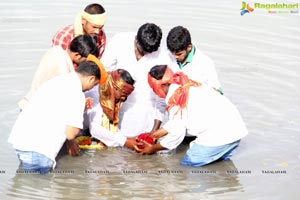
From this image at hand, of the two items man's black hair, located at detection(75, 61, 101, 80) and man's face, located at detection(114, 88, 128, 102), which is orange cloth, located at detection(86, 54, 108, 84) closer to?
man's black hair, located at detection(75, 61, 101, 80)

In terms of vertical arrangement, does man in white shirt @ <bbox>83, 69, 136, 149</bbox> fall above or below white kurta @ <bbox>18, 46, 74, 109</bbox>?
below

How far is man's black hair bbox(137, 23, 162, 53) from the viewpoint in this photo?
7629 mm

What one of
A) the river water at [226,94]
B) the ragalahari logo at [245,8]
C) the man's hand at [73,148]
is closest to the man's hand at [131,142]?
the river water at [226,94]

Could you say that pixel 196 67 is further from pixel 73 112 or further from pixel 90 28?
pixel 73 112

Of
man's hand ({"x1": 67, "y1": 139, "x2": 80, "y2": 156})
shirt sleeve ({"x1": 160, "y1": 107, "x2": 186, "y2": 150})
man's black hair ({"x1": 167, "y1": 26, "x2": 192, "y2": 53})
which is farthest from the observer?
man's hand ({"x1": 67, "y1": 139, "x2": 80, "y2": 156})

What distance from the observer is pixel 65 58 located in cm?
764

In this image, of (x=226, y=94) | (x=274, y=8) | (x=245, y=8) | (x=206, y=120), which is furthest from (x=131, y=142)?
(x=274, y=8)

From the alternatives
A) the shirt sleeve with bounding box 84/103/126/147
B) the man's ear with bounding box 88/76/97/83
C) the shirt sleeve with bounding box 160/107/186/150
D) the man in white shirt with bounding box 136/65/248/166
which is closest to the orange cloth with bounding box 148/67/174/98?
the man in white shirt with bounding box 136/65/248/166

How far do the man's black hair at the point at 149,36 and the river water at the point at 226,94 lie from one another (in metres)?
1.22

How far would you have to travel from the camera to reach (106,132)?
7934mm

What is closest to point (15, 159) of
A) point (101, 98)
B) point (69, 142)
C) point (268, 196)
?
point (69, 142)

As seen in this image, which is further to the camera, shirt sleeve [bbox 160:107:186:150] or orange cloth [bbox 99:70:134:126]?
orange cloth [bbox 99:70:134:126]

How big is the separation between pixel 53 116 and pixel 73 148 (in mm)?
848

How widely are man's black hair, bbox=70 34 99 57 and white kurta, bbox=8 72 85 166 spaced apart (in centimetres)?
56
